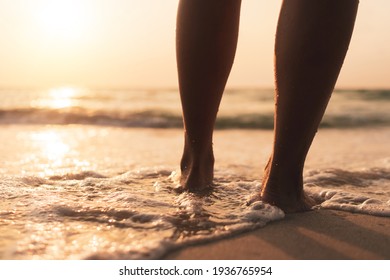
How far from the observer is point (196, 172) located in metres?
1.79

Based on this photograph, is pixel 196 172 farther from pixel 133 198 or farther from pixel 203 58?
pixel 203 58

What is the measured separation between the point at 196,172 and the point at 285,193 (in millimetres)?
387

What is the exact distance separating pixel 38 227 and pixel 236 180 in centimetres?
93

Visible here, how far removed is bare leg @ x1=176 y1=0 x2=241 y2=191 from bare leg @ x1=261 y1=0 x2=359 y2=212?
0.30 meters

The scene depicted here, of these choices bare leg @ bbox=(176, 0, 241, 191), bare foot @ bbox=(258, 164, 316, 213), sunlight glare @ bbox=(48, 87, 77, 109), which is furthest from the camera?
sunlight glare @ bbox=(48, 87, 77, 109)

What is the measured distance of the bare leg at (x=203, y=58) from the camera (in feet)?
5.38

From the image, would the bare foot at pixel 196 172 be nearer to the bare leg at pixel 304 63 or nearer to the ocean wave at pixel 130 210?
the ocean wave at pixel 130 210

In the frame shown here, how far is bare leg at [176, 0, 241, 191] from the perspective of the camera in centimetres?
164

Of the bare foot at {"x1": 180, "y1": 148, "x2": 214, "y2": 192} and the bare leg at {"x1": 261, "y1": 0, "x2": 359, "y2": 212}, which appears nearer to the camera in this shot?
the bare leg at {"x1": 261, "y1": 0, "x2": 359, "y2": 212}

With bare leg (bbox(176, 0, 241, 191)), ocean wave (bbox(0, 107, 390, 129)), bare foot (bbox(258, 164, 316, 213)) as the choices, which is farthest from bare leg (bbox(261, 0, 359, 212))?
ocean wave (bbox(0, 107, 390, 129))

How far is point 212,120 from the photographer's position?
5.72ft

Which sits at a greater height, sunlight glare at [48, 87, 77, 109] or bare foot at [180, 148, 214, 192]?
sunlight glare at [48, 87, 77, 109]

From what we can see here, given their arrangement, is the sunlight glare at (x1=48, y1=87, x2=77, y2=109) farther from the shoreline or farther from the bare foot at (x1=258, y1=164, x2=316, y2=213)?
the shoreline
